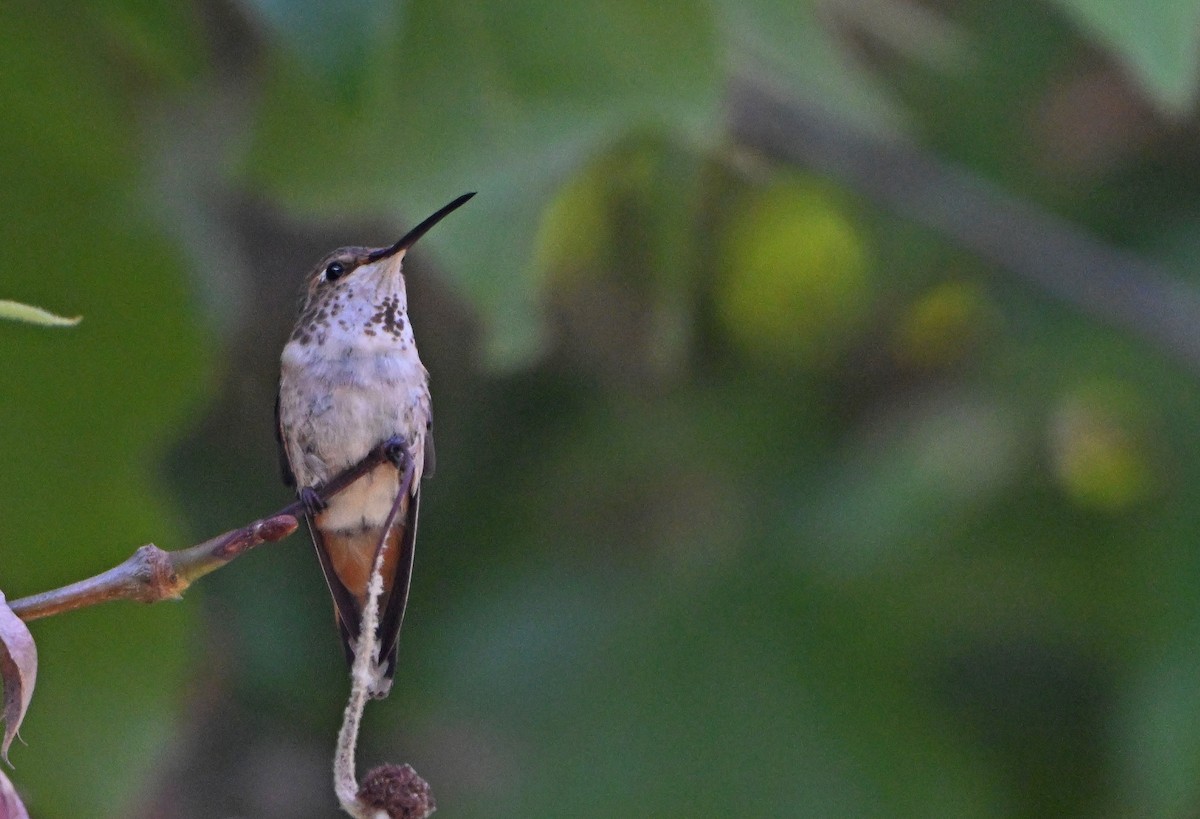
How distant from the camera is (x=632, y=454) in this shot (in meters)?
3.84

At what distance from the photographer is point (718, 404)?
3.95 m

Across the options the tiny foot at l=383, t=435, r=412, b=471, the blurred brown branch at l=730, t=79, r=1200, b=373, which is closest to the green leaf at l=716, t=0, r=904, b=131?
the blurred brown branch at l=730, t=79, r=1200, b=373

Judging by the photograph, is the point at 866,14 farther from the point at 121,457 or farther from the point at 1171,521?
the point at 121,457

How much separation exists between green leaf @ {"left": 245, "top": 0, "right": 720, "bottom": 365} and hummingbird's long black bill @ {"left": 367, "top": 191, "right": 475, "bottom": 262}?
799mm

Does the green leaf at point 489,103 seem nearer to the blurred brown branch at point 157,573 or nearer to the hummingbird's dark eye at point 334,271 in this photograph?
the hummingbird's dark eye at point 334,271

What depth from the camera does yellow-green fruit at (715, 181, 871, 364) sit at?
3.79 meters

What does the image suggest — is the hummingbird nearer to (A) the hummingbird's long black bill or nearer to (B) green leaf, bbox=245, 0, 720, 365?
(A) the hummingbird's long black bill

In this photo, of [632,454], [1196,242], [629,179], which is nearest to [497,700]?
[632,454]

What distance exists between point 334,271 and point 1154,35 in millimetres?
1162

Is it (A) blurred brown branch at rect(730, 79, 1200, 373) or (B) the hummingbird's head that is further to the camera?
(A) blurred brown branch at rect(730, 79, 1200, 373)

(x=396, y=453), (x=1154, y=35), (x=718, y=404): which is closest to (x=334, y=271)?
(x=396, y=453)

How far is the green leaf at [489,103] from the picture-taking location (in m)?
2.06

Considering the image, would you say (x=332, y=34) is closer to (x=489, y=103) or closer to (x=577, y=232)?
(x=489, y=103)

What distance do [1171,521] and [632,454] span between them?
1227mm
